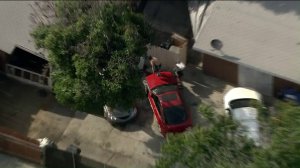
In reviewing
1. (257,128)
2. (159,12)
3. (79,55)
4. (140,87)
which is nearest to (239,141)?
(257,128)

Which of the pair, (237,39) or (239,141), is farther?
(237,39)

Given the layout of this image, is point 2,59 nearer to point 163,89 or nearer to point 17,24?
point 17,24

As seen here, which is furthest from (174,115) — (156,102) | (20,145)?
(20,145)

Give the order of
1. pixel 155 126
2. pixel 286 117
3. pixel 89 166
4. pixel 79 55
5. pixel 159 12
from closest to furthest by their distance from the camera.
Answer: pixel 286 117
pixel 79 55
pixel 89 166
pixel 155 126
pixel 159 12

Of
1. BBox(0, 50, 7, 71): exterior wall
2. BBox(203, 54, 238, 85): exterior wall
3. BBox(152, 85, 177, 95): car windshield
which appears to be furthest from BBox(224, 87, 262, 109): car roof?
BBox(0, 50, 7, 71): exterior wall

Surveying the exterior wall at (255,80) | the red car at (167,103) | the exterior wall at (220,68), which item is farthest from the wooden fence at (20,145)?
the exterior wall at (255,80)

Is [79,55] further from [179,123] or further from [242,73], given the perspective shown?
[242,73]

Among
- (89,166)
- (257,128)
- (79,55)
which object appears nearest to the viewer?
(257,128)
